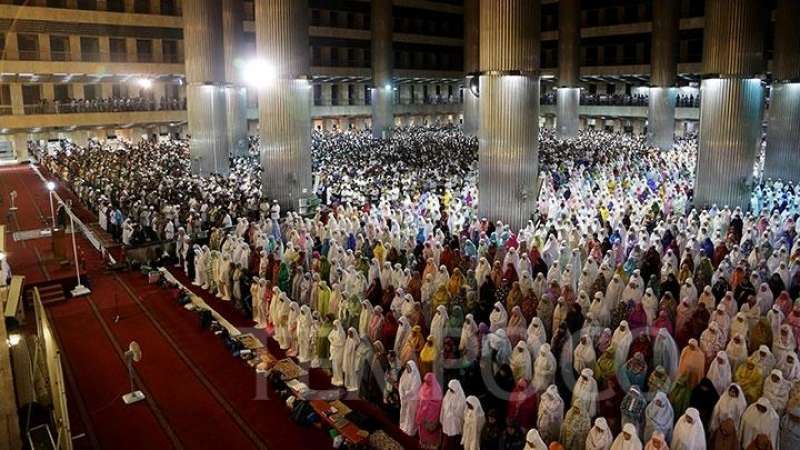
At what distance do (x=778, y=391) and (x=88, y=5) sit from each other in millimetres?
33572

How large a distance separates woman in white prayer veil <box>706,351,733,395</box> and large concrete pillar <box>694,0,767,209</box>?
36.1 ft

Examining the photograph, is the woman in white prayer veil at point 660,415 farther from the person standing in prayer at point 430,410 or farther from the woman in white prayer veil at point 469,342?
the woman in white prayer veil at point 469,342

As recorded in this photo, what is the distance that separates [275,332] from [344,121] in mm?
35642

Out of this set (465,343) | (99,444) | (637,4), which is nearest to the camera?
(99,444)

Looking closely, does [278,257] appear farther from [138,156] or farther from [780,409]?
[138,156]

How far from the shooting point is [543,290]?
9242mm

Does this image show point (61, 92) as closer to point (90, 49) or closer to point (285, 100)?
point (90, 49)

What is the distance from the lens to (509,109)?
44.6ft

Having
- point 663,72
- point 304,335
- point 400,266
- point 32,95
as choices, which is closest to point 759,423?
point 304,335

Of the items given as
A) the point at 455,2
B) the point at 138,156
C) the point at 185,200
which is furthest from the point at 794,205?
the point at 455,2

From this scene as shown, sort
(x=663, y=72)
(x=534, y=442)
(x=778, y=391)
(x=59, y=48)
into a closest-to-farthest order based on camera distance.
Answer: (x=534, y=442), (x=778, y=391), (x=663, y=72), (x=59, y=48)

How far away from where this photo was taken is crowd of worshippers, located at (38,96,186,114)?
29.8 meters

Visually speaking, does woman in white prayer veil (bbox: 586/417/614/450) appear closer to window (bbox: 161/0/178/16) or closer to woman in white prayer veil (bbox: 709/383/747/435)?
woman in white prayer veil (bbox: 709/383/747/435)

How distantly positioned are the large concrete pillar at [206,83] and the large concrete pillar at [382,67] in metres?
14.6
